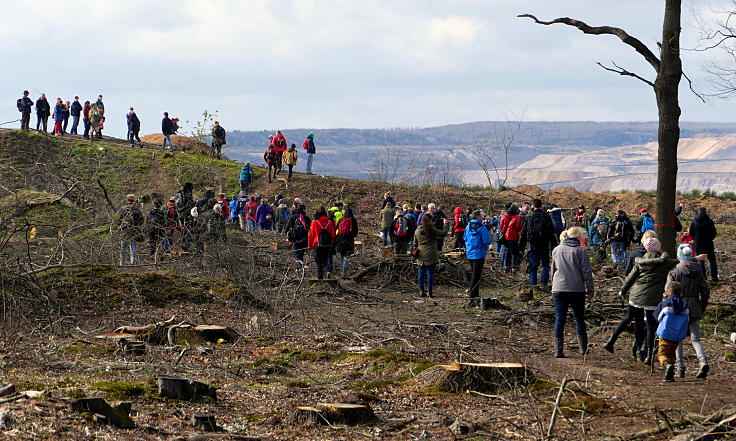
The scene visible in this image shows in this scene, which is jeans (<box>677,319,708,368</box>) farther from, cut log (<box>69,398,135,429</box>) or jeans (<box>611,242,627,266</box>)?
jeans (<box>611,242,627,266</box>)

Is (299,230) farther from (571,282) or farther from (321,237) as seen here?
(571,282)

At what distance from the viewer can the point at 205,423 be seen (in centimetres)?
751

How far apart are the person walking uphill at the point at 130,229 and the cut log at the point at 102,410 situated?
934 centimetres

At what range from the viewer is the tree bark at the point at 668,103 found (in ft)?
48.4

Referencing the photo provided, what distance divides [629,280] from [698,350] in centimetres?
133

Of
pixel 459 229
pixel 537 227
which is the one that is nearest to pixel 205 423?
pixel 537 227

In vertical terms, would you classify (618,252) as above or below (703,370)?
above

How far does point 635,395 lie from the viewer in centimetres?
905

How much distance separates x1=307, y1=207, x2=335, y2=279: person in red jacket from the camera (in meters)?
18.5

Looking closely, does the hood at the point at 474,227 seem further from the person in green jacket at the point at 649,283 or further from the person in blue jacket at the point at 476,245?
the person in green jacket at the point at 649,283

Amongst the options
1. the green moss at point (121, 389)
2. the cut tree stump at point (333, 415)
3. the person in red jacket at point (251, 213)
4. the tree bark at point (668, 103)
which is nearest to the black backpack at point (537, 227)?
the tree bark at point (668, 103)

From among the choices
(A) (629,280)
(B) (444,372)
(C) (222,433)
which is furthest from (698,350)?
(C) (222,433)

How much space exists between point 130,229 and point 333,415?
32.6 ft

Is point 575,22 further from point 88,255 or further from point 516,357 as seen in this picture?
point 88,255
